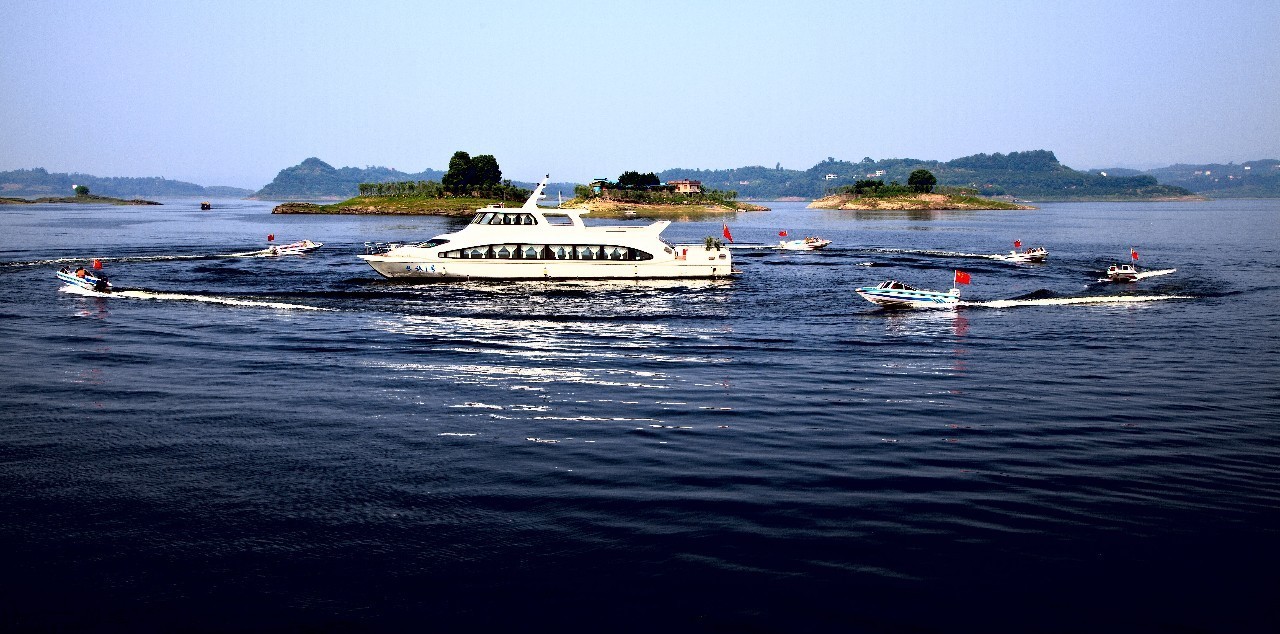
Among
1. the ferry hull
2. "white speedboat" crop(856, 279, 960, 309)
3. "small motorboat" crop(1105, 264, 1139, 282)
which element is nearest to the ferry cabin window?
the ferry hull

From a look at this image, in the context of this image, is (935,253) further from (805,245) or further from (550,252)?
(550,252)

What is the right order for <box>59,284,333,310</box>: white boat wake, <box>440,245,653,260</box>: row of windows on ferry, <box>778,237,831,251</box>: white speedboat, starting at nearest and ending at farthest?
1. <box>59,284,333,310</box>: white boat wake
2. <box>440,245,653,260</box>: row of windows on ferry
3. <box>778,237,831,251</box>: white speedboat

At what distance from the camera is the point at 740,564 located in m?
13.4

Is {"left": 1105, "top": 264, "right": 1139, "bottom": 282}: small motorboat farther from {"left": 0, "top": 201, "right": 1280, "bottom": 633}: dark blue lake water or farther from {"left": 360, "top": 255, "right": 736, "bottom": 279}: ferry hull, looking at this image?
{"left": 360, "top": 255, "right": 736, "bottom": 279}: ferry hull

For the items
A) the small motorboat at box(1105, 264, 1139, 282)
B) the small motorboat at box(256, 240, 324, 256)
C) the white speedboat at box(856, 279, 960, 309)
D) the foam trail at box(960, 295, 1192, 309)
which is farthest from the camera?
the small motorboat at box(256, 240, 324, 256)

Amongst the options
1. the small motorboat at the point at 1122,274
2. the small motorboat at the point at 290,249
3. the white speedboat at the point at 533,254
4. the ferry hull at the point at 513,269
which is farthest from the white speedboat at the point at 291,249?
the small motorboat at the point at 1122,274

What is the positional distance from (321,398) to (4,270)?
4647 cm

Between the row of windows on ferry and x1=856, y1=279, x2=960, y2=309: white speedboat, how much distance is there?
1741 cm

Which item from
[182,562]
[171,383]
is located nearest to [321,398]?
[171,383]

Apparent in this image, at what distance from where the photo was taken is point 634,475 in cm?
1764

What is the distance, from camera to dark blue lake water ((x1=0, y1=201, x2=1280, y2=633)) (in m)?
12.4

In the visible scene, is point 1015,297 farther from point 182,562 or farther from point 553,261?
point 182,562

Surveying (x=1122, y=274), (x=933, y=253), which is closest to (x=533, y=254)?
(x=1122, y=274)

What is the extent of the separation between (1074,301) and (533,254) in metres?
32.3
